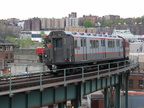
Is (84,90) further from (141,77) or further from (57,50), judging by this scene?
(141,77)

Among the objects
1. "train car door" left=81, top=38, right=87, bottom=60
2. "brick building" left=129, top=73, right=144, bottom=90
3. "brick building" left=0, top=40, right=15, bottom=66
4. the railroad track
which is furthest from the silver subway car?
"brick building" left=0, top=40, right=15, bottom=66

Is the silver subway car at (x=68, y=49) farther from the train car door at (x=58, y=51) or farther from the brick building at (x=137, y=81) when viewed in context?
the brick building at (x=137, y=81)

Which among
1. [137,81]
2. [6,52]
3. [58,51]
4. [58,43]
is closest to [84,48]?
[58,43]

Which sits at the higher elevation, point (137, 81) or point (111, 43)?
point (111, 43)

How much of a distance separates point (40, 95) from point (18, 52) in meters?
64.7

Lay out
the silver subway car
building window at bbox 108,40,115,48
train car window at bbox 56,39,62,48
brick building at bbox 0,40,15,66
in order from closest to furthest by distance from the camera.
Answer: the silver subway car, train car window at bbox 56,39,62,48, building window at bbox 108,40,115,48, brick building at bbox 0,40,15,66

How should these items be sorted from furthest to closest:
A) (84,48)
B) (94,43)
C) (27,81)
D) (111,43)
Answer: (111,43)
(94,43)
(84,48)
(27,81)

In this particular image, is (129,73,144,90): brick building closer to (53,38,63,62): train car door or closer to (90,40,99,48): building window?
(90,40,99,48): building window

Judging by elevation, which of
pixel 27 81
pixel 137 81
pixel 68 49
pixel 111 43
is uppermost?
pixel 111 43

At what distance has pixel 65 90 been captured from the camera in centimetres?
1667

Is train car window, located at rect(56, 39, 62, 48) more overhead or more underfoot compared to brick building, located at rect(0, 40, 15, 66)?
more overhead

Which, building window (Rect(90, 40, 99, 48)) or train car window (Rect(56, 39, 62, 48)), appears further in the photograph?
building window (Rect(90, 40, 99, 48))

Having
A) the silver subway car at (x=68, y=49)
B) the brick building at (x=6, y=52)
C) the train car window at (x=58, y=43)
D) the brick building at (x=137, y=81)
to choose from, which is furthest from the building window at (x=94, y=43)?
the brick building at (x=6, y=52)

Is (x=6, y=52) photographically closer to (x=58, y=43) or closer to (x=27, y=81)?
(x=58, y=43)
